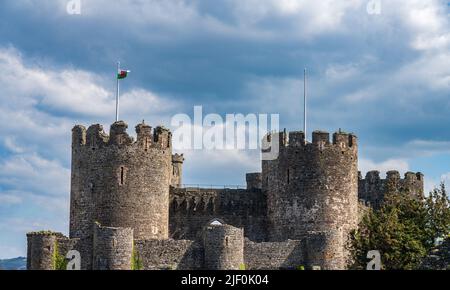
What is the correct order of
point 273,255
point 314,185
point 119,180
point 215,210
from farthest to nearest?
point 215,210, point 314,185, point 119,180, point 273,255

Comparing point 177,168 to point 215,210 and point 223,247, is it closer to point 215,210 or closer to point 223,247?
point 215,210

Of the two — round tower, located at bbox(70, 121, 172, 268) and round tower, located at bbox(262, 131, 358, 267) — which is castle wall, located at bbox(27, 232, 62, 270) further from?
round tower, located at bbox(262, 131, 358, 267)

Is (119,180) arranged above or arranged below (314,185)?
above

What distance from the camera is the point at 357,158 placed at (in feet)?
199

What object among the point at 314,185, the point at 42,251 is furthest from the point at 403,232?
the point at 42,251

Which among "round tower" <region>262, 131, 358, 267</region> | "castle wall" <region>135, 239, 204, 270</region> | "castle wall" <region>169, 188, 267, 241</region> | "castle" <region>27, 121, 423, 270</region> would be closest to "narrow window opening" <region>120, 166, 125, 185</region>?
"castle" <region>27, 121, 423, 270</region>

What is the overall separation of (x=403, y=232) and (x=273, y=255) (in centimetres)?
751

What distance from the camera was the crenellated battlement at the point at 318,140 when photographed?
58.7 metres

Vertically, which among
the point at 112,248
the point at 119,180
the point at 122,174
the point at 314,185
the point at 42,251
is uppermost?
the point at 122,174

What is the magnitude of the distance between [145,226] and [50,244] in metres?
6.65

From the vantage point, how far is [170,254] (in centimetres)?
5269

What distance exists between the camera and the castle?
171ft

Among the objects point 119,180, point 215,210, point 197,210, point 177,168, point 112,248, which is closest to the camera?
point 112,248
